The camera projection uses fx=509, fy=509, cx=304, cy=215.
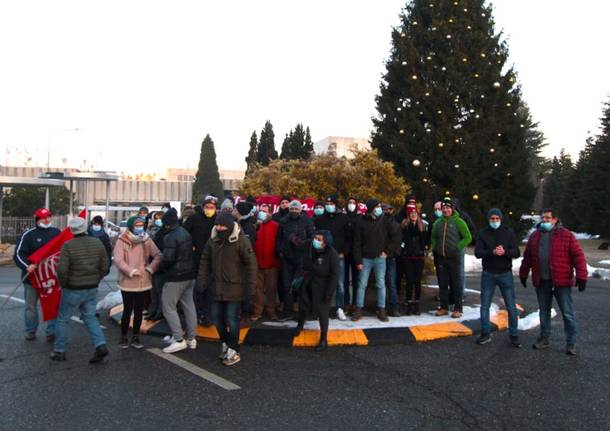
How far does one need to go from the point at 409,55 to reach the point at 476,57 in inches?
122

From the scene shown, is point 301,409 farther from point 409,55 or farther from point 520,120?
point 520,120

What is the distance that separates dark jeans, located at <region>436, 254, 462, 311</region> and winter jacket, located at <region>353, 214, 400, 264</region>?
0.87 meters

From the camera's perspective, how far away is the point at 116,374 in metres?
5.45

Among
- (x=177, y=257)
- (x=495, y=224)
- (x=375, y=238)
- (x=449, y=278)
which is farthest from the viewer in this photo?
(x=449, y=278)

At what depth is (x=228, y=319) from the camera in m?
5.96

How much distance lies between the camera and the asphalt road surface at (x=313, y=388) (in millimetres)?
4234

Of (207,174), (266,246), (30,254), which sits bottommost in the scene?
(30,254)

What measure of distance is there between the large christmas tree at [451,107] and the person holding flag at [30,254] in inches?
662

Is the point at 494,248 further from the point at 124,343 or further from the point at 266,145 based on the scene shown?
the point at 266,145

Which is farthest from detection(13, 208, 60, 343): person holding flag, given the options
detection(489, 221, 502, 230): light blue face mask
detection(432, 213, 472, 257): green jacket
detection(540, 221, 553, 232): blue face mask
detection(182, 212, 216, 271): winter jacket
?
detection(540, 221, 553, 232): blue face mask

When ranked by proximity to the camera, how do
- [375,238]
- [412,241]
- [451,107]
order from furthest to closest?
[451,107], [412,241], [375,238]

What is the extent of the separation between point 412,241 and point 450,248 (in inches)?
23.3

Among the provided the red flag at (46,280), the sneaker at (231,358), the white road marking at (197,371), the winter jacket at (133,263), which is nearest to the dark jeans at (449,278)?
the sneaker at (231,358)

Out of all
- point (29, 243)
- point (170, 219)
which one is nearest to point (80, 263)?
point (170, 219)
